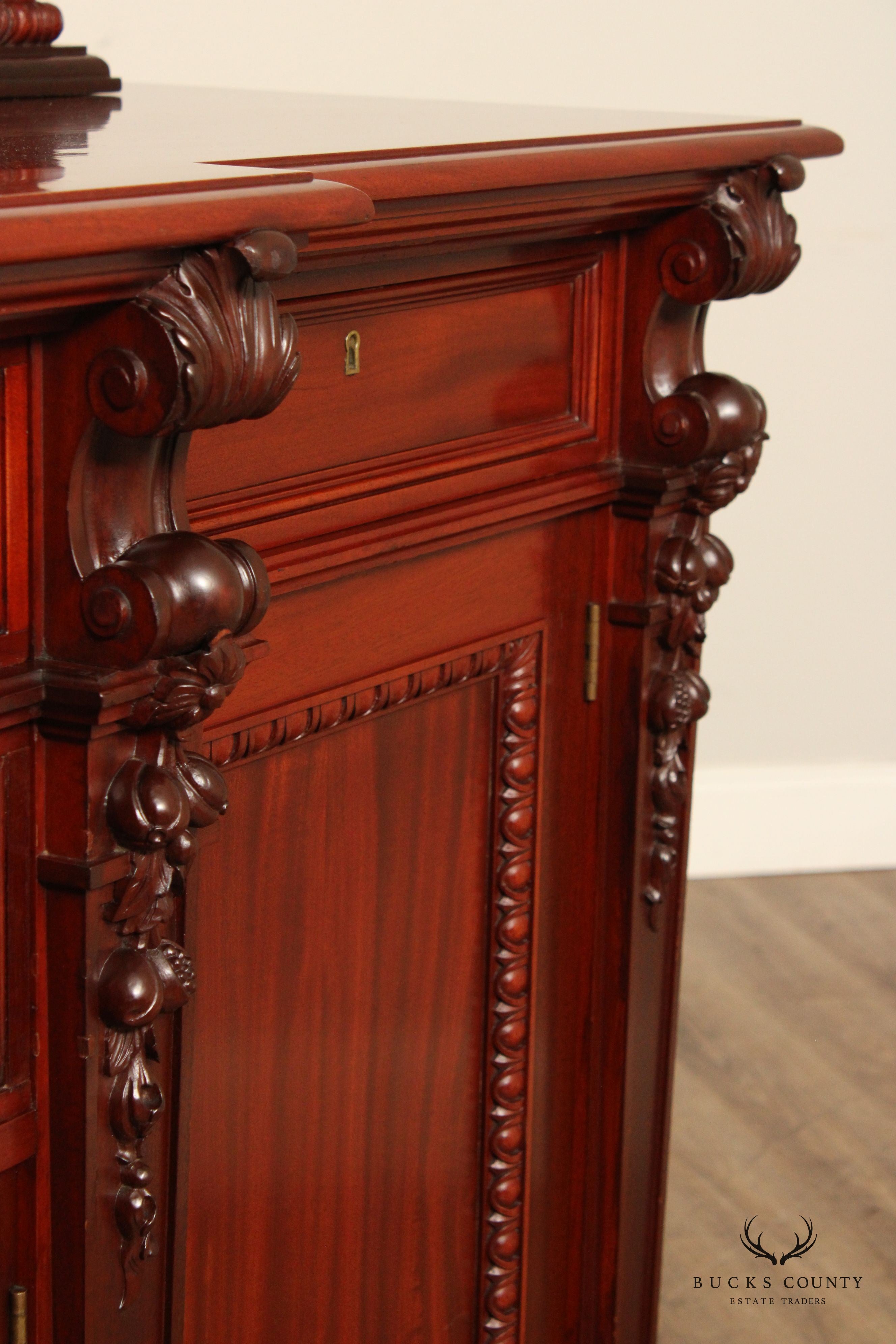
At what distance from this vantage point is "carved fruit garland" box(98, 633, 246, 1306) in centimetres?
86

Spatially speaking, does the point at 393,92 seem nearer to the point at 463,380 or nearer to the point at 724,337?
the point at 724,337

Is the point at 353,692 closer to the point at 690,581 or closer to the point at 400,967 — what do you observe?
the point at 400,967

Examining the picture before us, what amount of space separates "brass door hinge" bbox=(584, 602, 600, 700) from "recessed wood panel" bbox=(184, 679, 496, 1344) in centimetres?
12

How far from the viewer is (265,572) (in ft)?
2.89

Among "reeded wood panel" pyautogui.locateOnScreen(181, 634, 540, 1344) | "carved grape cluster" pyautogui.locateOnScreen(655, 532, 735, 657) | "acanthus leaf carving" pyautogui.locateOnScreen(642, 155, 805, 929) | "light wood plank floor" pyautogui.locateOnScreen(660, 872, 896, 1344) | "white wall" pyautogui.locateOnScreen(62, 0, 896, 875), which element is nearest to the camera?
"reeded wood panel" pyautogui.locateOnScreen(181, 634, 540, 1344)

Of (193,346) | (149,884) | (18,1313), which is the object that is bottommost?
(18,1313)

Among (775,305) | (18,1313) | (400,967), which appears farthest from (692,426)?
(775,305)

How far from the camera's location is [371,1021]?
1.28 meters

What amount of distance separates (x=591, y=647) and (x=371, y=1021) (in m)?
0.37

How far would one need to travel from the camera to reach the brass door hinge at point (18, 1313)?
915mm

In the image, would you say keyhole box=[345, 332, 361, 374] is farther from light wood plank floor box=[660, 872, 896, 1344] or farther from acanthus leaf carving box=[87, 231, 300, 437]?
light wood plank floor box=[660, 872, 896, 1344]
